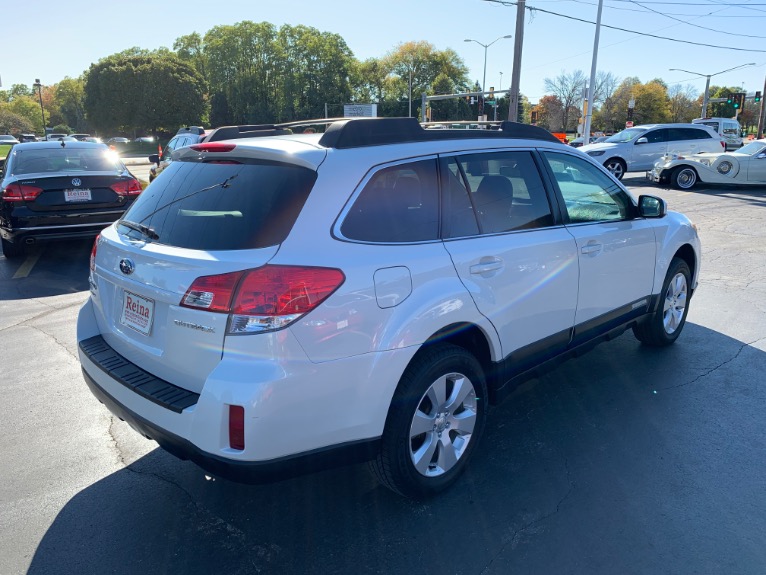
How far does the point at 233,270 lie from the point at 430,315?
901 mm

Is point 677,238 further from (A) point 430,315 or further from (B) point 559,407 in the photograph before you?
(A) point 430,315

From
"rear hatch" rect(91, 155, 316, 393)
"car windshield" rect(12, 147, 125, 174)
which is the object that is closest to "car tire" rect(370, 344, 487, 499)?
"rear hatch" rect(91, 155, 316, 393)

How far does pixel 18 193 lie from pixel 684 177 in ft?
53.9

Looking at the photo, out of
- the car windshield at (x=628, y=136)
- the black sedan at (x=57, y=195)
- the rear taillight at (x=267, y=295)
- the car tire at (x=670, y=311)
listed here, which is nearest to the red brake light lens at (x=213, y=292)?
the rear taillight at (x=267, y=295)

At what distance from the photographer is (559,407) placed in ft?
13.1

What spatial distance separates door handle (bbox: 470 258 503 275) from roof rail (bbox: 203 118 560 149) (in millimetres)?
702

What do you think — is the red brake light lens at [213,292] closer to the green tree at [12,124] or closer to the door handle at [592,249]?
the door handle at [592,249]

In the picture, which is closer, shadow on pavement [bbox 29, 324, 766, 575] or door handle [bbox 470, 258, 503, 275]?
shadow on pavement [bbox 29, 324, 766, 575]

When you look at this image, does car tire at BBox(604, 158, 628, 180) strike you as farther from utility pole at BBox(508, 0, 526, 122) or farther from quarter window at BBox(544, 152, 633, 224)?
quarter window at BBox(544, 152, 633, 224)

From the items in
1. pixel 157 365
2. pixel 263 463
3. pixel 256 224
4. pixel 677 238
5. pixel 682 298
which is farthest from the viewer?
pixel 682 298

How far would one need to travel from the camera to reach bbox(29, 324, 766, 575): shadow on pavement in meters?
2.55

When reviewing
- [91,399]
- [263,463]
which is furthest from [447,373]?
[91,399]

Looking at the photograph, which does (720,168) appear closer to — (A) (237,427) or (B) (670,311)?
(B) (670,311)

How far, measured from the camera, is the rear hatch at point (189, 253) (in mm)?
2414
